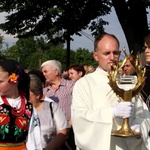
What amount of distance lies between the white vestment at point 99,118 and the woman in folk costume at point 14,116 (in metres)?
0.38

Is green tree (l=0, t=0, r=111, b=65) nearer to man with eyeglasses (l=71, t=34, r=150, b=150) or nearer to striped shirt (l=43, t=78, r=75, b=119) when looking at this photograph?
striped shirt (l=43, t=78, r=75, b=119)

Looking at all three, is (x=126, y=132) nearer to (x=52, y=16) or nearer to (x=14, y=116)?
(x=14, y=116)

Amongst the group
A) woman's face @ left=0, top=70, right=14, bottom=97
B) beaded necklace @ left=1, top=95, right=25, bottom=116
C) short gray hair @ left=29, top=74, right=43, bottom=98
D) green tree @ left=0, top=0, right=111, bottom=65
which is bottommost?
beaded necklace @ left=1, top=95, right=25, bottom=116

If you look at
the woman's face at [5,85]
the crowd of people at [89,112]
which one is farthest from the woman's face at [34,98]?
the woman's face at [5,85]

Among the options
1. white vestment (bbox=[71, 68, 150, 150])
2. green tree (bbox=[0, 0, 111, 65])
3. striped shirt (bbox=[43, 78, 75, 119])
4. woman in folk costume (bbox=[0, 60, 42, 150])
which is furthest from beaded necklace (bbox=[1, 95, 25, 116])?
green tree (bbox=[0, 0, 111, 65])

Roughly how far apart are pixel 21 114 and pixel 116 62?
0.95 m

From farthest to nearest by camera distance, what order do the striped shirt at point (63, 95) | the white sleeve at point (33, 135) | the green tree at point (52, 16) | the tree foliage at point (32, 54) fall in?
1. the tree foliage at point (32, 54)
2. the green tree at point (52, 16)
3. the striped shirt at point (63, 95)
4. the white sleeve at point (33, 135)

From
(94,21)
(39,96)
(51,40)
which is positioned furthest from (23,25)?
(39,96)

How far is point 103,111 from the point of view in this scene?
11.9 feet

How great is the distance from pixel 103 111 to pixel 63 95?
9.52ft

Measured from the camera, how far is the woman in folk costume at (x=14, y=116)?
12.0ft

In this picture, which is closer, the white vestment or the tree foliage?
the white vestment

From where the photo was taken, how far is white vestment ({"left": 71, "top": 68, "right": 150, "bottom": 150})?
3.64 m

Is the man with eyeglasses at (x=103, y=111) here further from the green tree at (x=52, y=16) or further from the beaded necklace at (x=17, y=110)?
the green tree at (x=52, y=16)
